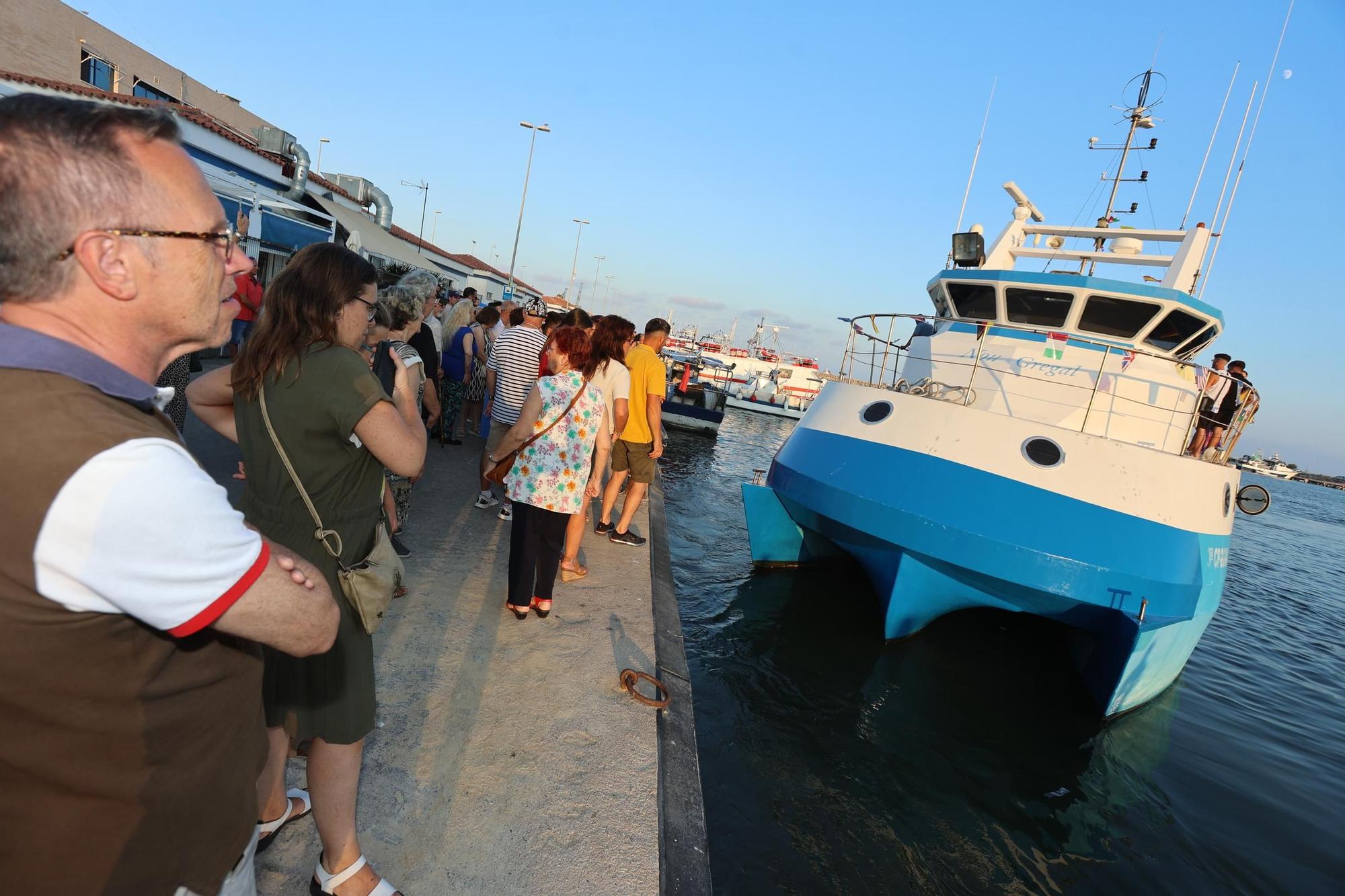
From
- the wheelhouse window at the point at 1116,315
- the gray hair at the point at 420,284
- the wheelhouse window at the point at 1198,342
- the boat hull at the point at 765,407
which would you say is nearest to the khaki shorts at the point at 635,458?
the gray hair at the point at 420,284

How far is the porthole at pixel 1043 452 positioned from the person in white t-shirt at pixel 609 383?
340cm

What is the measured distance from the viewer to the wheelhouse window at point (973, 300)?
24.6 feet

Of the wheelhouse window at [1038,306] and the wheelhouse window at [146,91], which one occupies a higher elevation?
the wheelhouse window at [146,91]

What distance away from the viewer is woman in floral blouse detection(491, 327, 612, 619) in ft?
13.6

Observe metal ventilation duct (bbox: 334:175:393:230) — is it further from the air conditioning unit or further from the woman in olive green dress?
the woman in olive green dress

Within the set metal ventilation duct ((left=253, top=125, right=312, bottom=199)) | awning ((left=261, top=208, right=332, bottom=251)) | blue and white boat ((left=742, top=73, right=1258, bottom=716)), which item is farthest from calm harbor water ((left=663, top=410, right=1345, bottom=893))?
metal ventilation duct ((left=253, top=125, right=312, bottom=199))

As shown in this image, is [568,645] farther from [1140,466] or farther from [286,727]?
[1140,466]

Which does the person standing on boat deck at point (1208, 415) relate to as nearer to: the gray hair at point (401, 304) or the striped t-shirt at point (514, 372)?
the striped t-shirt at point (514, 372)

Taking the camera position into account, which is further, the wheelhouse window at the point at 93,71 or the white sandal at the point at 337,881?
the wheelhouse window at the point at 93,71

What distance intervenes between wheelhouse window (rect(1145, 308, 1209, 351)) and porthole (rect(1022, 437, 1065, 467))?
2.22 m

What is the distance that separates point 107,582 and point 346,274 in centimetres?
143

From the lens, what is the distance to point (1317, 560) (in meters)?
21.3

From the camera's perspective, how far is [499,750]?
Result: 3.08 m

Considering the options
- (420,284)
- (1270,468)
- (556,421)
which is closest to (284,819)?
(556,421)
